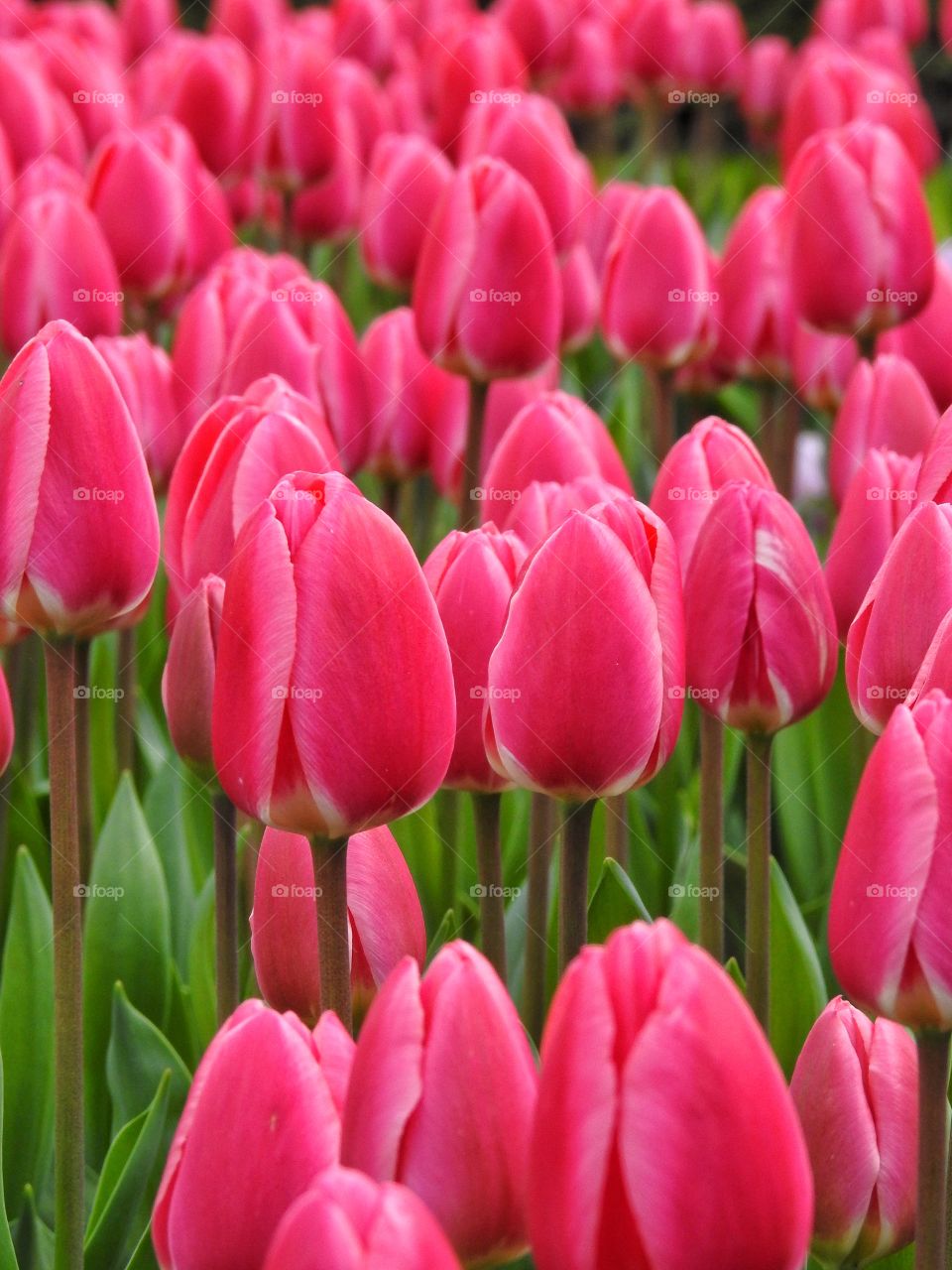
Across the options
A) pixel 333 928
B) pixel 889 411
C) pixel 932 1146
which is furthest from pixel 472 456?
pixel 932 1146

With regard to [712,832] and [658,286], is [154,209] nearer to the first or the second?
[658,286]

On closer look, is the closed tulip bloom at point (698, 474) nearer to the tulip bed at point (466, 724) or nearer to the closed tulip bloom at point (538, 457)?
the tulip bed at point (466, 724)

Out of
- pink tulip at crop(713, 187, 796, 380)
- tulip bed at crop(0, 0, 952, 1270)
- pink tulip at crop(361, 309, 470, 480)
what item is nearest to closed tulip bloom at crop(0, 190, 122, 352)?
tulip bed at crop(0, 0, 952, 1270)

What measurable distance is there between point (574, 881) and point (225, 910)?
Result: 0.90ft

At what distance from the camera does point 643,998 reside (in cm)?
56

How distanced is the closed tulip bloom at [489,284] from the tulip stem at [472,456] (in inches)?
2.2

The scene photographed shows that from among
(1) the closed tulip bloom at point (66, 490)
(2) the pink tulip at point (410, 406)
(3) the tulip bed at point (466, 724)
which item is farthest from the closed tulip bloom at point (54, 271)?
(1) the closed tulip bloom at point (66, 490)

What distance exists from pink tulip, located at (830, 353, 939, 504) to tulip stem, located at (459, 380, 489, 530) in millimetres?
360

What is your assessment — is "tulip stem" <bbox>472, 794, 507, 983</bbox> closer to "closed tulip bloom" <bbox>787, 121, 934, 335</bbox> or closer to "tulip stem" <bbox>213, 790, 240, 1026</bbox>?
"tulip stem" <bbox>213, 790, 240, 1026</bbox>

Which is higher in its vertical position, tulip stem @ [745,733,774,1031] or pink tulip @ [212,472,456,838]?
pink tulip @ [212,472,456,838]

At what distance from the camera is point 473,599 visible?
3.32ft

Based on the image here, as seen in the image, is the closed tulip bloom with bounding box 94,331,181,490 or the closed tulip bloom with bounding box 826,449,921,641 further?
the closed tulip bloom with bounding box 94,331,181,490

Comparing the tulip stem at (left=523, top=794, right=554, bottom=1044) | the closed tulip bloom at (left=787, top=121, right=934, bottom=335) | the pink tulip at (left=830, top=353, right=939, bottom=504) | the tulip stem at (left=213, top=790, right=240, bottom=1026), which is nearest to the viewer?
the tulip stem at (left=213, top=790, right=240, bottom=1026)

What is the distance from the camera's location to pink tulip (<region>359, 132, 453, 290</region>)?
7.25ft
